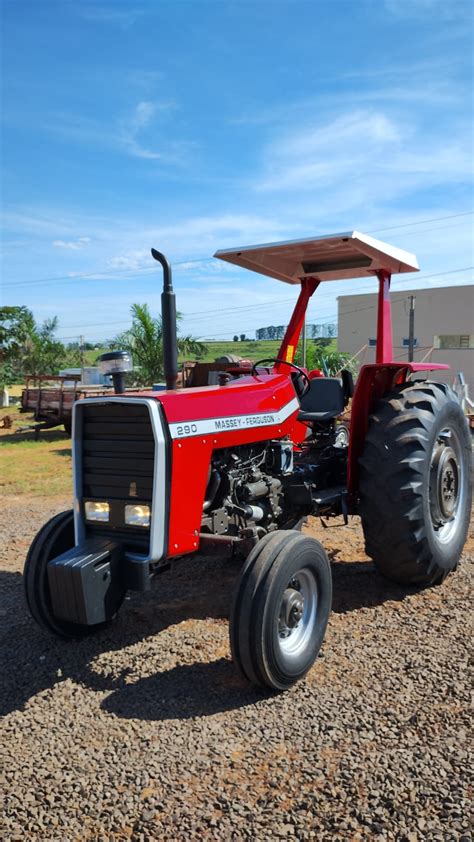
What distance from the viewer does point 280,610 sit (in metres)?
3.20

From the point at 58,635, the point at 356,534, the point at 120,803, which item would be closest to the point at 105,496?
the point at 58,635

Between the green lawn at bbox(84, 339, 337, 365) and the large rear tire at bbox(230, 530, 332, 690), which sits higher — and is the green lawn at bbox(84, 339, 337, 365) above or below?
above

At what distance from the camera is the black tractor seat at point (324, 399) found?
16.4 feet

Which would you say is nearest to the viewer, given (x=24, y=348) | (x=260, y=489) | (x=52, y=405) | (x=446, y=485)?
(x=260, y=489)

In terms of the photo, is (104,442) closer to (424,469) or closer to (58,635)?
(58,635)

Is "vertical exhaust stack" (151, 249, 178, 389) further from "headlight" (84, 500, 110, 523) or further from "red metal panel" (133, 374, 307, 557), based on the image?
"headlight" (84, 500, 110, 523)

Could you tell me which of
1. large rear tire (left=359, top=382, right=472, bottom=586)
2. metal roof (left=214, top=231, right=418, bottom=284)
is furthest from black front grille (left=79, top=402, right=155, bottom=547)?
metal roof (left=214, top=231, right=418, bottom=284)

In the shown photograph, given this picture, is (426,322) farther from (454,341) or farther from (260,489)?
(260,489)

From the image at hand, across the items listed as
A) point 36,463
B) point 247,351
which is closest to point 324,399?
point 36,463

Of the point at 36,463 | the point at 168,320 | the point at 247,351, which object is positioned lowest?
the point at 36,463

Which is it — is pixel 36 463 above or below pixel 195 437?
below

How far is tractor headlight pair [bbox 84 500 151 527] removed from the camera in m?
3.37

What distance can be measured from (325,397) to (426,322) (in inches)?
1064

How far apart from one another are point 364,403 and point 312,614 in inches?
61.1
